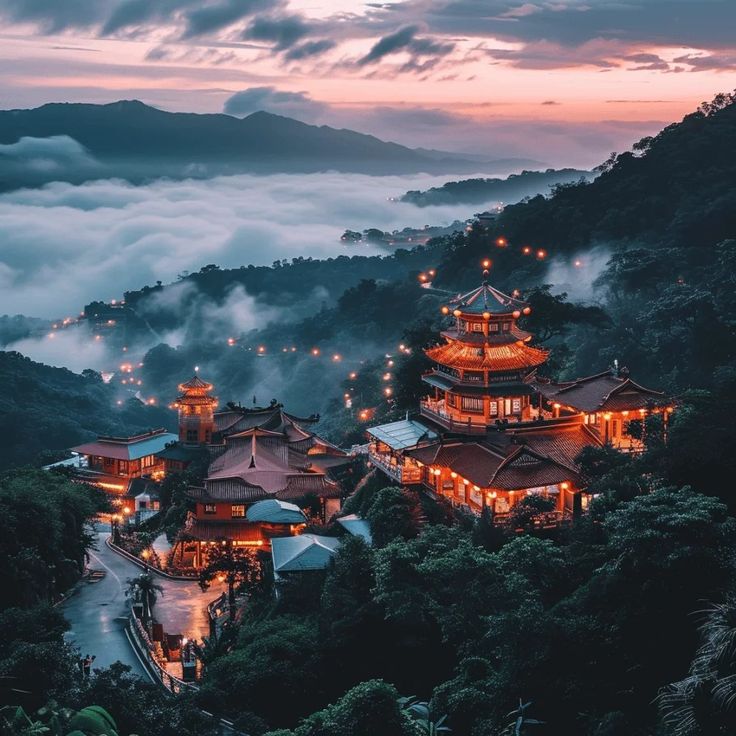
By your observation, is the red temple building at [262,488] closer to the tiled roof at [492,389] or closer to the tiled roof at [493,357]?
the tiled roof at [492,389]

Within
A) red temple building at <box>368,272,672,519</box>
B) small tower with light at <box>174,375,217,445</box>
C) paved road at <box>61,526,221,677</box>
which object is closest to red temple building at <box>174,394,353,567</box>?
small tower with light at <box>174,375,217,445</box>

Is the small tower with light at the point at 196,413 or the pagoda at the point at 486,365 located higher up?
the pagoda at the point at 486,365

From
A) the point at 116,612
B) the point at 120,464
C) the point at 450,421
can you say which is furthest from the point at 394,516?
the point at 120,464

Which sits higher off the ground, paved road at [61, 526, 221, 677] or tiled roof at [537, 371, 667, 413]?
tiled roof at [537, 371, 667, 413]

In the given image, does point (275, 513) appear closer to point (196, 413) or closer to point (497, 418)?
point (497, 418)

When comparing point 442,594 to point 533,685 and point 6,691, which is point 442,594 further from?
point 6,691

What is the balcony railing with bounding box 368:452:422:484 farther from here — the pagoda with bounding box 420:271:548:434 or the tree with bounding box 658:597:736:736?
the tree with bounding box 658:597:736:736

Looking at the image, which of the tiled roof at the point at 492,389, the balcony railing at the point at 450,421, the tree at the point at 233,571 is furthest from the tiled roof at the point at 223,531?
the tiled roof at the point at 492,389
